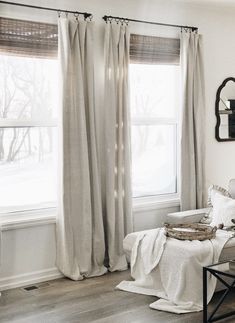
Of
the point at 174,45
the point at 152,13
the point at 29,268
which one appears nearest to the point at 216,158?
the point at 174,45

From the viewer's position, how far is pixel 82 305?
387 cm

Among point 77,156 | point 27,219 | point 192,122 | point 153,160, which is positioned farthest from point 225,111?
point 27,219

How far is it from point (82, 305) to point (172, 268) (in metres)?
0.77

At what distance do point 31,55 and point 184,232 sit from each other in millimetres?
2073

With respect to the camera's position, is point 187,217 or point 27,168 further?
point 187,217

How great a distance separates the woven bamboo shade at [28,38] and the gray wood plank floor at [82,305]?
→ 6.89 feet

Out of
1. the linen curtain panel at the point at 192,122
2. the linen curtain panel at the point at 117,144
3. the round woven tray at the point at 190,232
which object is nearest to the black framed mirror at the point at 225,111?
the linen curtain panel at the point at 192,122

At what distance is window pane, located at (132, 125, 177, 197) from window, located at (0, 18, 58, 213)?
974 millimetres

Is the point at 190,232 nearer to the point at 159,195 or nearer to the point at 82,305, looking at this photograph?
the point at 82,305

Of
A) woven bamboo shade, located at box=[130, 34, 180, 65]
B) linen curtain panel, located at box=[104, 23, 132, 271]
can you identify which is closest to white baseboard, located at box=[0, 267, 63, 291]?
linen curtain panel, located at box=[104, 23, 132, 271]

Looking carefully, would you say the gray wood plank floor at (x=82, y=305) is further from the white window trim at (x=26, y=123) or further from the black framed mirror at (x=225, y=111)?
the black framed mirror at (x=225, y=111)

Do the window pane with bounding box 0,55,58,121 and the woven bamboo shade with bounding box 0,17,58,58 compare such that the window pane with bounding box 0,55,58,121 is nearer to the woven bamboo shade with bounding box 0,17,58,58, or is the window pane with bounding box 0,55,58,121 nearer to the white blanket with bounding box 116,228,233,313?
the woven bamboo shade with bounding box 0,17,58,58

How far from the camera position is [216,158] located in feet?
18.8

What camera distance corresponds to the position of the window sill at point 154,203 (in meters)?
5.12
